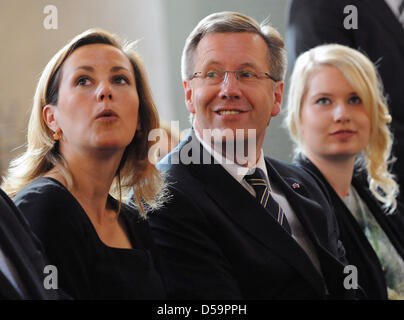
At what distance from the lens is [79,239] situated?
3.21 feet

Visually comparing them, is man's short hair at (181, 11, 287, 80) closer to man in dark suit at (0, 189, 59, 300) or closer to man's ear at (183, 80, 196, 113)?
man's ear at (183, 80, 196, 113)

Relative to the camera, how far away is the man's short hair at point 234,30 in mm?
1216

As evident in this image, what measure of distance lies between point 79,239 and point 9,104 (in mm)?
1119

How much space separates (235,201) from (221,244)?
0.10 m

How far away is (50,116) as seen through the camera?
1.03 metres

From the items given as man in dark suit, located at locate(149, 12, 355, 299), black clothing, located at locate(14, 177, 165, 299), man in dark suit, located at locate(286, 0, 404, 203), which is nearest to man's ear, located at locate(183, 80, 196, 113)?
man in dark suit, located at locate(149, 12, 355, 299)

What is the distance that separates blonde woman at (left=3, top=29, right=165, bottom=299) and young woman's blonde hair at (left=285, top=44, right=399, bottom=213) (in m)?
0.61

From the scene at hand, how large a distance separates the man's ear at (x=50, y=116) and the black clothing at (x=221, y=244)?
0.26m

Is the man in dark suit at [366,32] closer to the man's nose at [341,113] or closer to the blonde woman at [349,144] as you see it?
the blonde woman at [349,144]

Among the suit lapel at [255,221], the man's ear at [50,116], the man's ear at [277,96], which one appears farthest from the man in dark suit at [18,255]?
the man's ear at [277,96]

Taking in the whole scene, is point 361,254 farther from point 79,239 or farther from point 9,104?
point 9,104

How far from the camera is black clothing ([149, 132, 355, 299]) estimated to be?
1.11 meters
